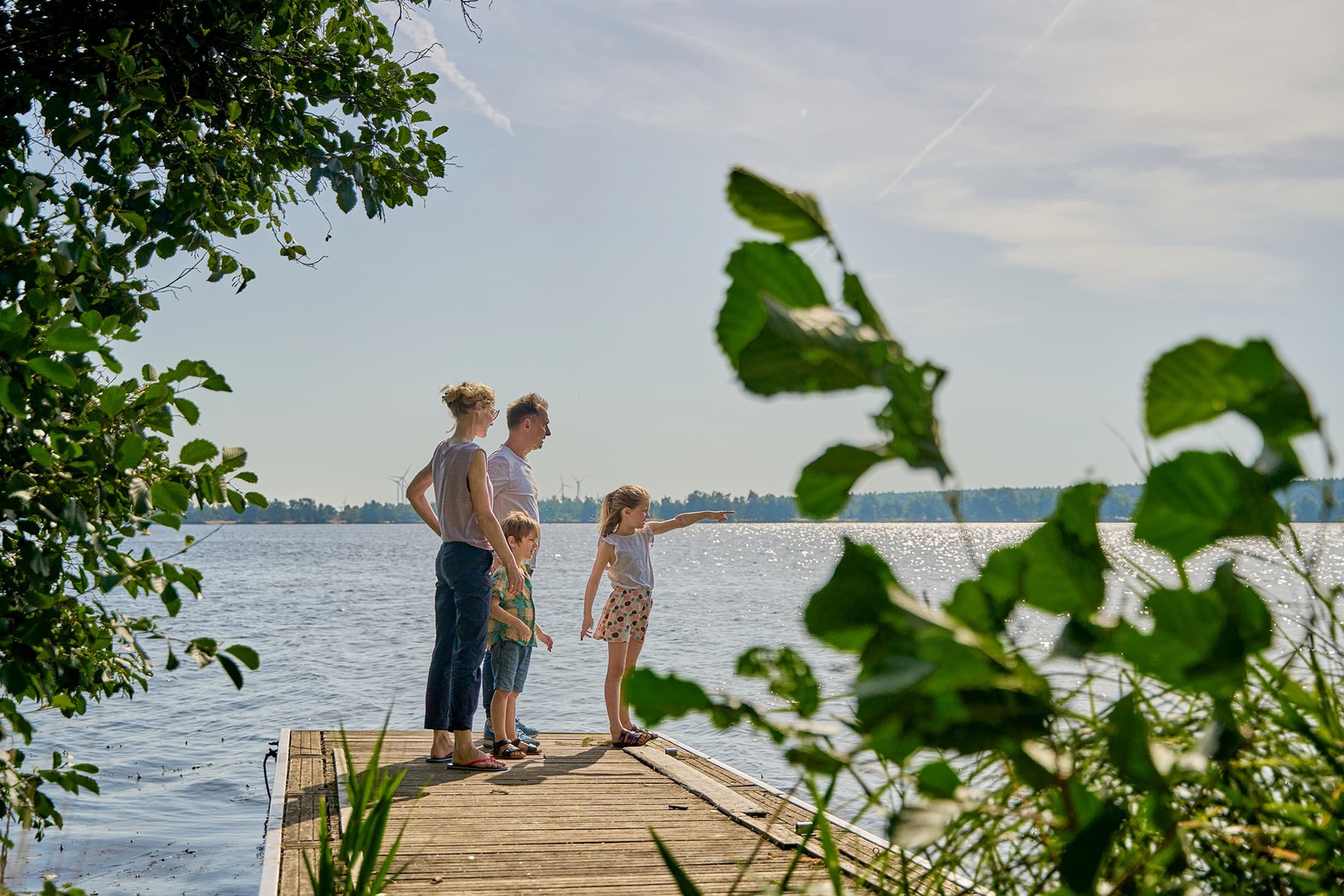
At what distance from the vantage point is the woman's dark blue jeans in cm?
546

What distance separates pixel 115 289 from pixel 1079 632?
9.35 feet

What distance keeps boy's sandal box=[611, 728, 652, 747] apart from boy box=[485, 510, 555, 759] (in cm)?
59

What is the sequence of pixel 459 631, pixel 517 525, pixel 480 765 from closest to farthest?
pixel 459 631 < pixel 480 765 < pixel 517 525

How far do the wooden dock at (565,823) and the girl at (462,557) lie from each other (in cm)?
46

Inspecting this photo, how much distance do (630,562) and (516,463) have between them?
3.22 ft

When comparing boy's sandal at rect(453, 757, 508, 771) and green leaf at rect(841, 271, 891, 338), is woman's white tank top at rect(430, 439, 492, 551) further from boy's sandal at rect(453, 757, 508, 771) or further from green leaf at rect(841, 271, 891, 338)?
green leaf at rect(841, 271, 891, 338)

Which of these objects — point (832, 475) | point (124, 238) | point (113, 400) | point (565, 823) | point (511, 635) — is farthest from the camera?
point (511, 635)

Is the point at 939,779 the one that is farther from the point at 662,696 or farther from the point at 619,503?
the point at 619,503

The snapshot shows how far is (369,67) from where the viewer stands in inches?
153

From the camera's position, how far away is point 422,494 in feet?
19.6

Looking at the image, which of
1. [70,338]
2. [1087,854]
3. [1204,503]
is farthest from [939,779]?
[70,338]

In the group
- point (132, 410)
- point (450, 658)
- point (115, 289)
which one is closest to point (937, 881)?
point (132, 410)

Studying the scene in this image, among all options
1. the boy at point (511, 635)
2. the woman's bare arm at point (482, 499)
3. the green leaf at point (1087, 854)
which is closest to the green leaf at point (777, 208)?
the green leaf at point (1087, 854)

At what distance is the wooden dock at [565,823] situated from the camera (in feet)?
12.8
